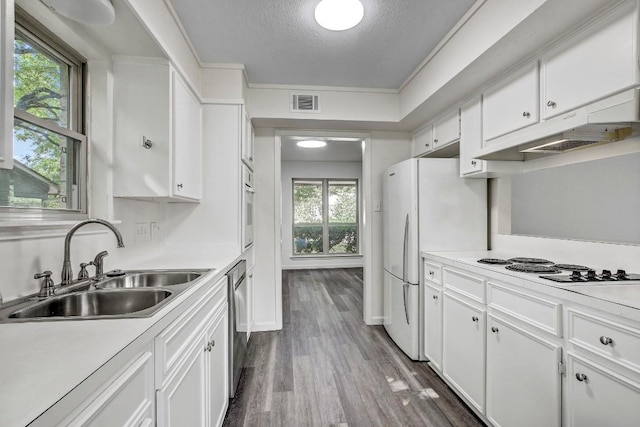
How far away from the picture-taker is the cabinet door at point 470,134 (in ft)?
7.67

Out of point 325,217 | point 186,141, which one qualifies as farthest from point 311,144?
point 186,141

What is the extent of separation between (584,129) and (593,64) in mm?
328

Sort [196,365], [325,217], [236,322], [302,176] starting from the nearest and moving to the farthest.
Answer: [196,365] → [236,322] → [302,176] → [325,217]

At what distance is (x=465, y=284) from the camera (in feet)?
6.69

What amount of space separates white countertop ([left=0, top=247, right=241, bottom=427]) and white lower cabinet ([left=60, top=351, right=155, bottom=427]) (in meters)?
0.07

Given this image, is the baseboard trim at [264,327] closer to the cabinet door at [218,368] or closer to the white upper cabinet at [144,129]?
the cabinet door at [218,368]

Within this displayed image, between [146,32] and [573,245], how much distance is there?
2.73 metres

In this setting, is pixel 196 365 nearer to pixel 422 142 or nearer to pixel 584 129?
pixel 584 129

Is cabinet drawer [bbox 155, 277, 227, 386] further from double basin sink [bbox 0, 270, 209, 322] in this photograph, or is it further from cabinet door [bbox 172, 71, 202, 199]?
cabinet door [bbox 172, 71, 202, 199]

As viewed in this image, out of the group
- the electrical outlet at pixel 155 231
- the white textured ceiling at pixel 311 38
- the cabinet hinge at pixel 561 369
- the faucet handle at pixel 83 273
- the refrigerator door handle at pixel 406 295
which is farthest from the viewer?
the refrigerator door handle at pixel 406 295

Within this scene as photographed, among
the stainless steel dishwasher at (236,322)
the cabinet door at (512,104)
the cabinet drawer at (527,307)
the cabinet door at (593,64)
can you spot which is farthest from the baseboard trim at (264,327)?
the cabinet door at (593,64)

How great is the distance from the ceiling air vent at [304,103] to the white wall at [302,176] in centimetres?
401

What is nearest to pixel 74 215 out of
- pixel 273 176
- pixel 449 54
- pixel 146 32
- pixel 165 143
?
pixel 165 143

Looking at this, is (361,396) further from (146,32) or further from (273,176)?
(146,32)
